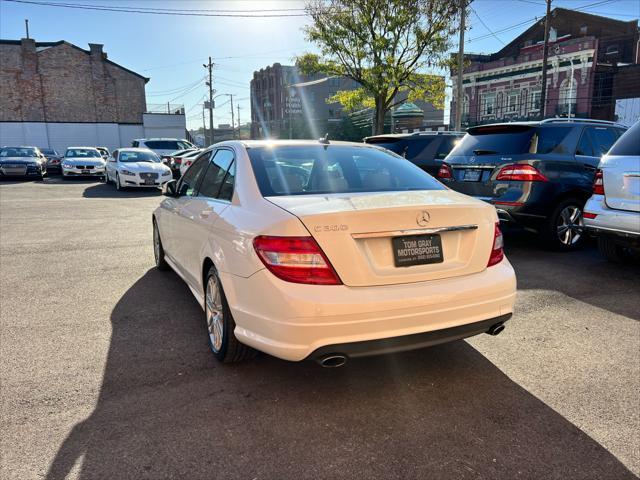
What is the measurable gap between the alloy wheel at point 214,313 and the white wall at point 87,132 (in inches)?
1704

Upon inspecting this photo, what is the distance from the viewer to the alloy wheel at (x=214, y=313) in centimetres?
343

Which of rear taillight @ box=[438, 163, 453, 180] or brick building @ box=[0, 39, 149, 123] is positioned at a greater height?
brick building @ box=[0, 39, 149, 123]

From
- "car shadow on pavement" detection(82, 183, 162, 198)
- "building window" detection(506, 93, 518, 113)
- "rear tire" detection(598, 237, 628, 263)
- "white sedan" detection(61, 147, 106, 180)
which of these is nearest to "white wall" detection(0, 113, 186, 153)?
"white sedan" detection(61, 147, 106, 180)

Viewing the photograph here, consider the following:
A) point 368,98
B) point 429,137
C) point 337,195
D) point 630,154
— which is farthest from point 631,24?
point 337,195

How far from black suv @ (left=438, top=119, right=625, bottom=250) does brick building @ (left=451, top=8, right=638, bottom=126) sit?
30.2 m

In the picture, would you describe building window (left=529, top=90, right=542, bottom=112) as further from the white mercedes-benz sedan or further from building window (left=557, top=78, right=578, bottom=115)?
the white mercedes-benz sedan

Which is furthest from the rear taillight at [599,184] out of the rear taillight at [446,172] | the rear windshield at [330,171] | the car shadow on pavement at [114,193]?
the car shadow on pavement at [114,193]

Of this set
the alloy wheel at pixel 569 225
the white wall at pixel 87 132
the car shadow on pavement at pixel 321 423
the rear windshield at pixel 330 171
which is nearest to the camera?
the car shadow on pavement at pixel 321 423

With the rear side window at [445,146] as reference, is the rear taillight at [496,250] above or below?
below

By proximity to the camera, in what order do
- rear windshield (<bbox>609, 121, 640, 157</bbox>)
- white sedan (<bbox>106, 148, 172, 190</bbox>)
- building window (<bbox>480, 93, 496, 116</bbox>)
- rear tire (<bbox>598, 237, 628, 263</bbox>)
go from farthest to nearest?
1. building window (<bbox>480, 93, 496, 116</bbox>)
2. white sedan (<bbox>106, 148, 172, 190</bbox>)
3. rear tire (<bbox>598, 237, 628, 263</bbox>)
4. rear windshield (<bbox>609, 121, 640, 157</bbox>)

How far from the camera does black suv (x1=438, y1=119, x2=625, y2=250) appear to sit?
254 inches

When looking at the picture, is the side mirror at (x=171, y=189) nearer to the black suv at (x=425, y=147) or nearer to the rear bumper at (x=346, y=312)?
the rear bumper at (x=346, y=312)

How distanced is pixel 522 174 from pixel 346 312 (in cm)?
467

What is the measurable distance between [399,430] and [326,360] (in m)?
0.55
